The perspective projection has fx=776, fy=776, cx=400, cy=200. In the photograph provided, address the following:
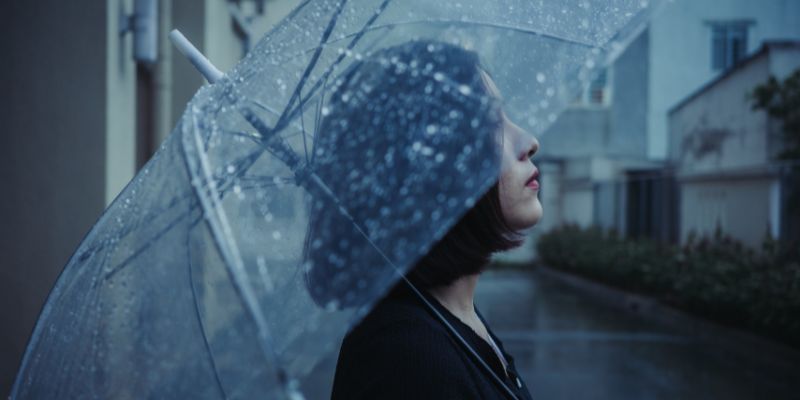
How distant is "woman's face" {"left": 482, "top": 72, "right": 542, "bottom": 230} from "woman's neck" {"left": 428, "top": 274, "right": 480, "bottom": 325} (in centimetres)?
17

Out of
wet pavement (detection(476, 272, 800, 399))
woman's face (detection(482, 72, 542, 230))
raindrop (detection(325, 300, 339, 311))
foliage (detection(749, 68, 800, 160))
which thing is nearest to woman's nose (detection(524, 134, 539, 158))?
woman's face (detection(482, 72, 542, 230))

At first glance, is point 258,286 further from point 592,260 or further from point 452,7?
point 592,260

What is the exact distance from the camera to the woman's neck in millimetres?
1625

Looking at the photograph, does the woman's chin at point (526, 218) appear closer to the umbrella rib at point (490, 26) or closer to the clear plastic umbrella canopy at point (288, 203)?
the clear plastic umbrella canopy at point (288, 203)

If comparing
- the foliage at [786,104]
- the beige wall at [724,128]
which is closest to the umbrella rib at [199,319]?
the foliage at [786,104]

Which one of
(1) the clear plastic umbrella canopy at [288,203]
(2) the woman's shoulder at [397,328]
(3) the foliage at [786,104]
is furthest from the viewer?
(3) the foliage at [786,104]

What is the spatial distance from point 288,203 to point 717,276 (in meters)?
9.12

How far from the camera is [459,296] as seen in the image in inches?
66.4

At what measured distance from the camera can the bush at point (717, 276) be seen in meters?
7.79

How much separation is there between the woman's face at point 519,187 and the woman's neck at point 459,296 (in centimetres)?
17

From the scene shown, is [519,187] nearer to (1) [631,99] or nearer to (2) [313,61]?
(2) [313,61]

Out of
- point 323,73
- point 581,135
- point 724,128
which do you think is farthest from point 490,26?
point 581,135

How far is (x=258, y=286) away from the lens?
1.09 meters

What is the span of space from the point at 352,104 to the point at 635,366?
7.11m
